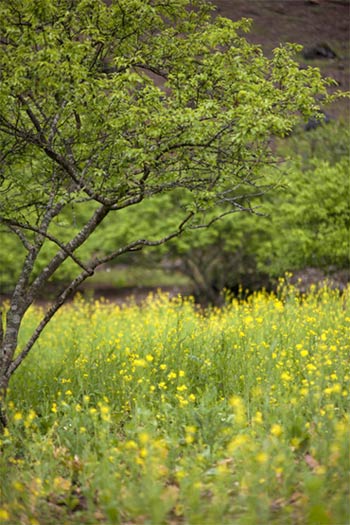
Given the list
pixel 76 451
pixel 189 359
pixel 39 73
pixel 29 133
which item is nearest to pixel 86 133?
pixel 29 133

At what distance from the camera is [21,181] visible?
7.47m

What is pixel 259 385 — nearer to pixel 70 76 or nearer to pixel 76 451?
pixel 76 451

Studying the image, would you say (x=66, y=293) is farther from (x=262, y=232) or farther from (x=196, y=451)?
(x=262, y=232)

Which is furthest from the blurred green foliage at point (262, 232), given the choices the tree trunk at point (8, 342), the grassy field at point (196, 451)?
the grassy field at point (196, 451)

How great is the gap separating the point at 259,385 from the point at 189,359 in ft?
5.28

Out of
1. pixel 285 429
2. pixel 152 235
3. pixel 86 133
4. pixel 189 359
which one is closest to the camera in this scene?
pixel 285 429

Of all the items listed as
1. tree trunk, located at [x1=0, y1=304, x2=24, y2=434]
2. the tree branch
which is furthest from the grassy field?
the tree branch

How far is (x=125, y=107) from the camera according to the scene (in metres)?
6.55

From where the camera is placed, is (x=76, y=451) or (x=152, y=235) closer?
(x=76, y=451)

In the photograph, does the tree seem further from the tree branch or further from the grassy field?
the grassy field

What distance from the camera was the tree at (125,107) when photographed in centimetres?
612

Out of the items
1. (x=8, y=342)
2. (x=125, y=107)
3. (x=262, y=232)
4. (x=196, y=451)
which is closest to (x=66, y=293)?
(x=8, y=342)

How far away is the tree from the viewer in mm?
6121

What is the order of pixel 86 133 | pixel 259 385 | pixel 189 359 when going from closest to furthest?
pixel 259 385, pixel 86 133, pixel 189 359
